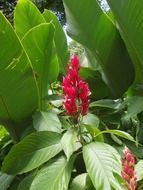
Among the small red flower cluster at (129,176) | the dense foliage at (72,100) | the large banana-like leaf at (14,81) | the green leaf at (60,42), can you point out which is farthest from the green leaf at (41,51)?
the small red flower cluster at (129,176)

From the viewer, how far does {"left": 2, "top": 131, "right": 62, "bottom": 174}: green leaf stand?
1819 mm

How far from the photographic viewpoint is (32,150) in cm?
185

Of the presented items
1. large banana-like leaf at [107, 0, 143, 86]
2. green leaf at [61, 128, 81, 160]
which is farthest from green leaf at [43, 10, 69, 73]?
green leaf at [61, 128, 81, 160]

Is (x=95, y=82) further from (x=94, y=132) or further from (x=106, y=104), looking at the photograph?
(x=94, y=132)

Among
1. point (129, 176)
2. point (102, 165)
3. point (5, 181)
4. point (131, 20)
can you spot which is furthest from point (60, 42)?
point (129, 176)

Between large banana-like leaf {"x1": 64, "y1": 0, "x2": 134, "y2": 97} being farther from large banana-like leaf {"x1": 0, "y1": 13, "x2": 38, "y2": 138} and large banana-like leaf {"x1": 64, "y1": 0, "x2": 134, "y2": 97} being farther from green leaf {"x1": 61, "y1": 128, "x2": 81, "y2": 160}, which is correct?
green leaf {"x1": 61, "y1": 128, "x2": 81, "y2": 160}

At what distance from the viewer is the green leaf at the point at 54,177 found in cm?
170

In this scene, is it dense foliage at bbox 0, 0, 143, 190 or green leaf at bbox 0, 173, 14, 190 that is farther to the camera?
green leaf at bbox 0, 173, 14, 190

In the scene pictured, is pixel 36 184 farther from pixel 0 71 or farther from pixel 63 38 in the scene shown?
pixel 63 38

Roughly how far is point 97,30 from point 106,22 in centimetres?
5

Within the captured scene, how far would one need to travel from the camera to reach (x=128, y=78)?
2.36 metres

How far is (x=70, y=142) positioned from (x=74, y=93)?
0.19m

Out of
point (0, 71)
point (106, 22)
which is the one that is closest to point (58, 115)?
point (0, 71)

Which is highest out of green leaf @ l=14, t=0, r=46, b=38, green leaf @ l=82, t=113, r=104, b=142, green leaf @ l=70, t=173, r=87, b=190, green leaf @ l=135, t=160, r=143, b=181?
green leaf @ l=14, t=0, r=46, b=38
